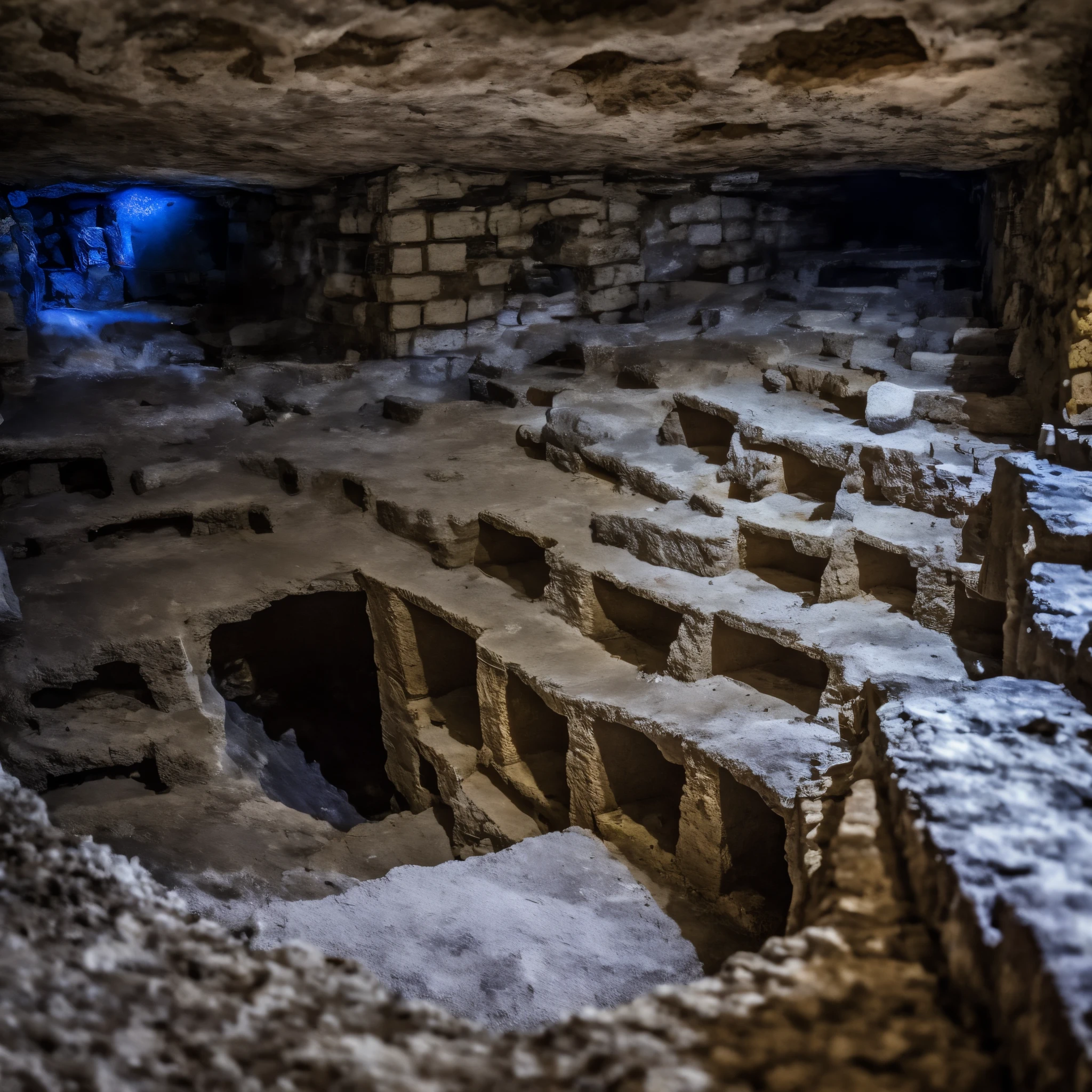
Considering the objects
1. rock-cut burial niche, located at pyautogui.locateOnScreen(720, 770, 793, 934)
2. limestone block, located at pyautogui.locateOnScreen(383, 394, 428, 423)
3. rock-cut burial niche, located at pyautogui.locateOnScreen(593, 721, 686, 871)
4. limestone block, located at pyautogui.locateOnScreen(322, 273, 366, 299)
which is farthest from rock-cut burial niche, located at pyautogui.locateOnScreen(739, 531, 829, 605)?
limestone block, located at pyautogui.locateOnScreen(322, 273, 366, 299)

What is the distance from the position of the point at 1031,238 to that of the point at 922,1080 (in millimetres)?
5543

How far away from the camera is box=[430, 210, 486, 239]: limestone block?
8.41 m

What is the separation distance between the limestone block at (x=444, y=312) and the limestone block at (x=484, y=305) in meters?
0.07

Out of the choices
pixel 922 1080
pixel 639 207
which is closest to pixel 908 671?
pixel 922 1080

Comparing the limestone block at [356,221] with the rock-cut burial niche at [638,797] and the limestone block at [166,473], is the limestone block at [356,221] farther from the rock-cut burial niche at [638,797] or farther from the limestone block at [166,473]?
the rock-cut burial niche at [638,797]

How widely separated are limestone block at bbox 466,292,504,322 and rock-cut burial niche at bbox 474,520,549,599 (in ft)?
11.8

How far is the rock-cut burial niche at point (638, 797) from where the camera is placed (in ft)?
15.2

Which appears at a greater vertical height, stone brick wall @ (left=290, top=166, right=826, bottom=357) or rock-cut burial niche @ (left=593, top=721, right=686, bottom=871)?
stone brick wall @ (left=290, top=166, right=826, bottom=357)

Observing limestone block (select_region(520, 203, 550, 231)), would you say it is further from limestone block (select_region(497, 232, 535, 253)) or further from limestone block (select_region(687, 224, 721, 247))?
limestone block (select_region(687, 224, 721, 247))

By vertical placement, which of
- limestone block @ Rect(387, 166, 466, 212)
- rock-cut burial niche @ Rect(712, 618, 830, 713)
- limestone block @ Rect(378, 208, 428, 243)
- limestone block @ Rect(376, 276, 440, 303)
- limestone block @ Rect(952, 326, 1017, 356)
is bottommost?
rock-cut burial niche @ Rect(712, 618, 830, 713)

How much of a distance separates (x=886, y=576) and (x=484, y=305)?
5.47 metres

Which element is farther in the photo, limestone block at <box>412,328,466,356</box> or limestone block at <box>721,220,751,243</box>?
limestone block at <box>721,220,751,243</box>

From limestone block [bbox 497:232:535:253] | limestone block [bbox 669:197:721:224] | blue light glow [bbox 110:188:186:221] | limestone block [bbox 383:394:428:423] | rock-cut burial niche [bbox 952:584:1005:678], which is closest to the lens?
rock-cut burial niche [bbox 952:584:1005:678]

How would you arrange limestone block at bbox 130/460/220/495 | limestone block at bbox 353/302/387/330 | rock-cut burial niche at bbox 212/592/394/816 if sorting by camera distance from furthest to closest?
limestone block at bbox 353/302/387/330, rock-cut burial niche at bbox 212/592/394/816, limestone block at bbox 130/460/220/495
